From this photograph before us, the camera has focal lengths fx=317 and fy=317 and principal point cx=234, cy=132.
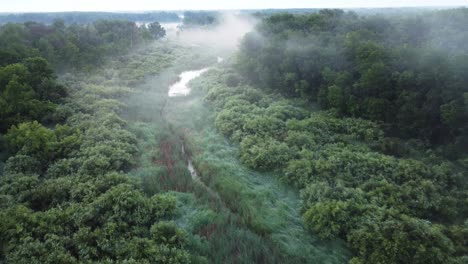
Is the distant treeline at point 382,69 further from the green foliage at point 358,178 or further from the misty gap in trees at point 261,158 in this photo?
the green foliage at point 358,178

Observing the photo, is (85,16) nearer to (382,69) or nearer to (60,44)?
(60,44)

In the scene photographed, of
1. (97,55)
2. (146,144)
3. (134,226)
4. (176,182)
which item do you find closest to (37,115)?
(146,144)

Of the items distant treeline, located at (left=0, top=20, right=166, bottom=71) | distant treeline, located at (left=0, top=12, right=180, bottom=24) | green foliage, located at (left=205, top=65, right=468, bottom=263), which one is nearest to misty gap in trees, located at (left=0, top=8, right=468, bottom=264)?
green foliage, located at (left=205, top=65, right=468, bottom=263)

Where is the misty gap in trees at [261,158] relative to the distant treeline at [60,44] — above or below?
below

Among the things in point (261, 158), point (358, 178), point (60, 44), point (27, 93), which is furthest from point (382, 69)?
point (60, 44)

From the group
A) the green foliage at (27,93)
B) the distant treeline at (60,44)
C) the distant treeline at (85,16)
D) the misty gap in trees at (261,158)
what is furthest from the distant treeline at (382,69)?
the distant treeline at (85,16)

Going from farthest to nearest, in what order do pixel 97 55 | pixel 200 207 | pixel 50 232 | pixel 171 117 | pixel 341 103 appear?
pixel 97 55
pixel 171 117
pixel 341 103
pixel 200 207
pixel 50 232

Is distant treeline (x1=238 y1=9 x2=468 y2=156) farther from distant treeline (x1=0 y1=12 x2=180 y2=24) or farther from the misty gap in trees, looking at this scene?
distant treeline (x1=0 y1=12 x2=180 y2=24)

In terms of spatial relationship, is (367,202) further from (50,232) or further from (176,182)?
(50,232)
